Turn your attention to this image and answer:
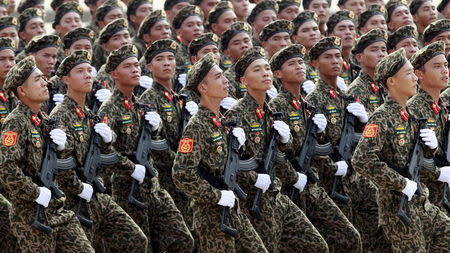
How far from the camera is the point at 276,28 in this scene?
17.2 metres

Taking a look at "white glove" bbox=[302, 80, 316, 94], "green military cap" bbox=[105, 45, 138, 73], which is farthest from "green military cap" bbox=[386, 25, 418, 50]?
"green military cap" bbox=[105, 45, 138, 73]

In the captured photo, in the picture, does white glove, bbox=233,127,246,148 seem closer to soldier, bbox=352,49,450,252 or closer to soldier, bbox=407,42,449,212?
soldier, bbox=352,49,450,252

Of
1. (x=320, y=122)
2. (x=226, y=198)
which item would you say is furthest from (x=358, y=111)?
(x=226, y=198)

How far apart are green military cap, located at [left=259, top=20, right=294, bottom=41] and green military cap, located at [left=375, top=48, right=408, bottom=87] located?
403cm

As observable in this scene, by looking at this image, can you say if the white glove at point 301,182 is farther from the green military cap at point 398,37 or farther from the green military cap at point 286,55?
the green military cap at point 398,37

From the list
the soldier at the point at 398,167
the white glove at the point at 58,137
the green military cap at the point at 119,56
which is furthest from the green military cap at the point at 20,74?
the soldier at the point at 398,167

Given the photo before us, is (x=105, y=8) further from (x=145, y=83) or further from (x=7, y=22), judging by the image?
(x=145, y=83)

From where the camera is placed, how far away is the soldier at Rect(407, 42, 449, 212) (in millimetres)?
13555

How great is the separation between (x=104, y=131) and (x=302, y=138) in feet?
6.78

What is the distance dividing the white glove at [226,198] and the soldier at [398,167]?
1.20 meters

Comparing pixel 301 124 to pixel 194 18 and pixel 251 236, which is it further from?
pixel 194 18

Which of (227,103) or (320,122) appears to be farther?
(227,103)

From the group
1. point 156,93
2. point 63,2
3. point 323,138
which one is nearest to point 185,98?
point 156,93

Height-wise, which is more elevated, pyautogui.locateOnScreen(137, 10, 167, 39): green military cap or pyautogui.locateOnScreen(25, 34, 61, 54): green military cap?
pyautogui.locateOnScreen(25, 34, 61, 54): green military cap
